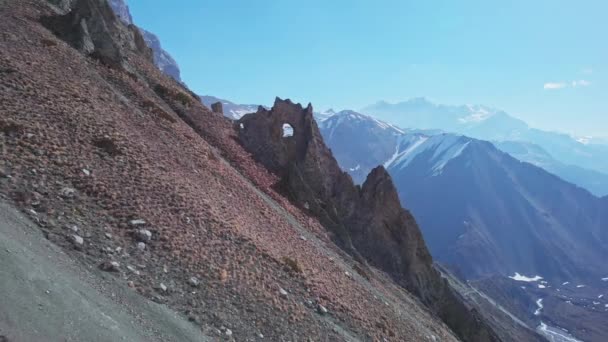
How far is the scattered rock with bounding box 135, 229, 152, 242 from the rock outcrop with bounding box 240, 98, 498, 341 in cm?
2529

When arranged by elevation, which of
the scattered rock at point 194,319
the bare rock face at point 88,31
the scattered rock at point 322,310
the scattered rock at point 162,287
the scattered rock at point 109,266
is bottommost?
the scattered rock at point 194,319

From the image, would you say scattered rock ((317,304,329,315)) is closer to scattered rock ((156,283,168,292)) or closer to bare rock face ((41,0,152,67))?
scattered rock ((156,283,168,292))

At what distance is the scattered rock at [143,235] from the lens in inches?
720

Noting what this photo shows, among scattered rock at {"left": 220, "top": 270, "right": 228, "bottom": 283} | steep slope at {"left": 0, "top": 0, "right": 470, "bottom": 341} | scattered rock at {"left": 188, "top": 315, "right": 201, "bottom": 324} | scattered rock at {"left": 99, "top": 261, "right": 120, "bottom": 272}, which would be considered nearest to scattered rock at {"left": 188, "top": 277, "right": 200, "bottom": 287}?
steep slope at {"left": 0, "top": 0, "right": 470, "bottom": 341}

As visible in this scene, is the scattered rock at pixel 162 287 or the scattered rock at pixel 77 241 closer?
the scattered rock at pixel 77 241

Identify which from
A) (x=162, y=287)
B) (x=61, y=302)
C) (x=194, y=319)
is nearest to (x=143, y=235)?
(x=162, y=287)

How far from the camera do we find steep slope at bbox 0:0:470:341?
17125mm

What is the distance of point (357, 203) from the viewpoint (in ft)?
187

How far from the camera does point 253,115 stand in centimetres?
5369

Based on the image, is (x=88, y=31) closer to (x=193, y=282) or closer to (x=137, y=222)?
(x=137, y=222)

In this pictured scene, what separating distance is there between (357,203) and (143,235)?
133 feet

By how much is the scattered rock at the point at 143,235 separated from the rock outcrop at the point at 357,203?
25.3 m

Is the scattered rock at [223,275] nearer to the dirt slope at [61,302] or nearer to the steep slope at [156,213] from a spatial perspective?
the steep slope at [156,213]

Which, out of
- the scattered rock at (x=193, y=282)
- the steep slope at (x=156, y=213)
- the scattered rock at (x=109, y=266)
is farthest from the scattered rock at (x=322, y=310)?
the scattered rock at (x=109, y=266)
